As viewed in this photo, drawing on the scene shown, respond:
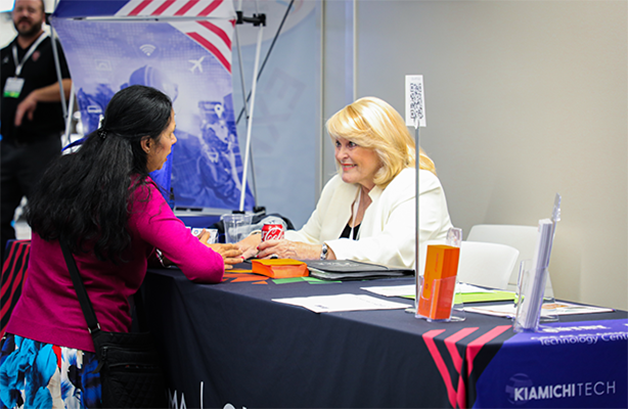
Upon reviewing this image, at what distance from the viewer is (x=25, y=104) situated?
3922mm

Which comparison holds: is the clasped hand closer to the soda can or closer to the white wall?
the soda can

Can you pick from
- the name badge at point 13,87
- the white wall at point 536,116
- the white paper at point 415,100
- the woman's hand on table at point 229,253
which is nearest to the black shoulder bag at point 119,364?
the woman's hand on table at point 229,253

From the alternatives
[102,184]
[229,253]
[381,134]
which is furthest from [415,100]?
[381,134]

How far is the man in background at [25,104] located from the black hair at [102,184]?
282cm

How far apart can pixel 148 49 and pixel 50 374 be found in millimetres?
2471

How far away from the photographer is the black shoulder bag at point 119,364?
134cm

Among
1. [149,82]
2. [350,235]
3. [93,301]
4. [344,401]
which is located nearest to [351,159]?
[350,235]

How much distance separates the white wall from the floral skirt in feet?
6.74

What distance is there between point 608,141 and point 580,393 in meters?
1.73

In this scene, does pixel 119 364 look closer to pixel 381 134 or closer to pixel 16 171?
pixel 381 134

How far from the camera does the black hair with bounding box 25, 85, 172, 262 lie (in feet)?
4.41

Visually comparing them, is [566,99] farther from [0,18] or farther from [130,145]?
[0,18]

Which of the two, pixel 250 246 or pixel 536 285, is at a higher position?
pixel 536 285

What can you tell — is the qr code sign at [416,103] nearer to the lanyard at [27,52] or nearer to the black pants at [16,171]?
the black pants at [16,171]
